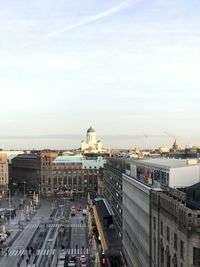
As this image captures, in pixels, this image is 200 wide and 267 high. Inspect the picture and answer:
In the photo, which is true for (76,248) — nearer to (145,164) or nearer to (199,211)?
(145,164)

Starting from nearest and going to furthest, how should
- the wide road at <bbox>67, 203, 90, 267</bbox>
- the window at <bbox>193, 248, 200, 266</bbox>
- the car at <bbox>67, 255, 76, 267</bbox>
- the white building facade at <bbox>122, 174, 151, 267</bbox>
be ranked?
the window at <bbox>193, 248, 200, 266</bbox> < the white building facade at <bbox>122, 174, 151, 267</bbox> < the car at <bbox>67, 255, 76, 267</bbox> < the wide road at <bbox>67, 203, 90, 267</bbox>

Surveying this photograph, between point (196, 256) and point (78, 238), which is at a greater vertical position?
point (196, 256)

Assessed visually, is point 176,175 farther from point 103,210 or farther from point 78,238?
point 103,210

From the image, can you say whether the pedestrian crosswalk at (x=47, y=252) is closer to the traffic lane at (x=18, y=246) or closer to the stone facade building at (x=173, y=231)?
the traffic lane at (x=18, y=246)

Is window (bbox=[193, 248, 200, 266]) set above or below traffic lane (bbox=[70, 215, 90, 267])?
above

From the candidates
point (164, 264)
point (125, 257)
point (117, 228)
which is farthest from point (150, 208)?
point (117, 228)

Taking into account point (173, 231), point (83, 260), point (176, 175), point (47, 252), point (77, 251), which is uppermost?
point (176, 175)

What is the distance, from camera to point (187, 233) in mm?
45969

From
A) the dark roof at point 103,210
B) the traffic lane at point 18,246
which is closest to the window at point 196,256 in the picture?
the traffic lane at point 18,246

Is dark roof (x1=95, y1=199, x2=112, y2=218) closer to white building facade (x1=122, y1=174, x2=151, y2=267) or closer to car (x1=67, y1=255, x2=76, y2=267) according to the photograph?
car (x1=67, y1=255, x2=76, y2=267)

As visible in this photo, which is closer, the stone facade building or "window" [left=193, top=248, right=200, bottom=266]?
"window" [left=193, top=248, right=200, bottom=266]

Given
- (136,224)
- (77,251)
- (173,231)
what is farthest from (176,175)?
(77,251)

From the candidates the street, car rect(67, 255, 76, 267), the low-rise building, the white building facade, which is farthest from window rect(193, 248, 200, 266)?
the street

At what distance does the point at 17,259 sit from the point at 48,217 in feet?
209
